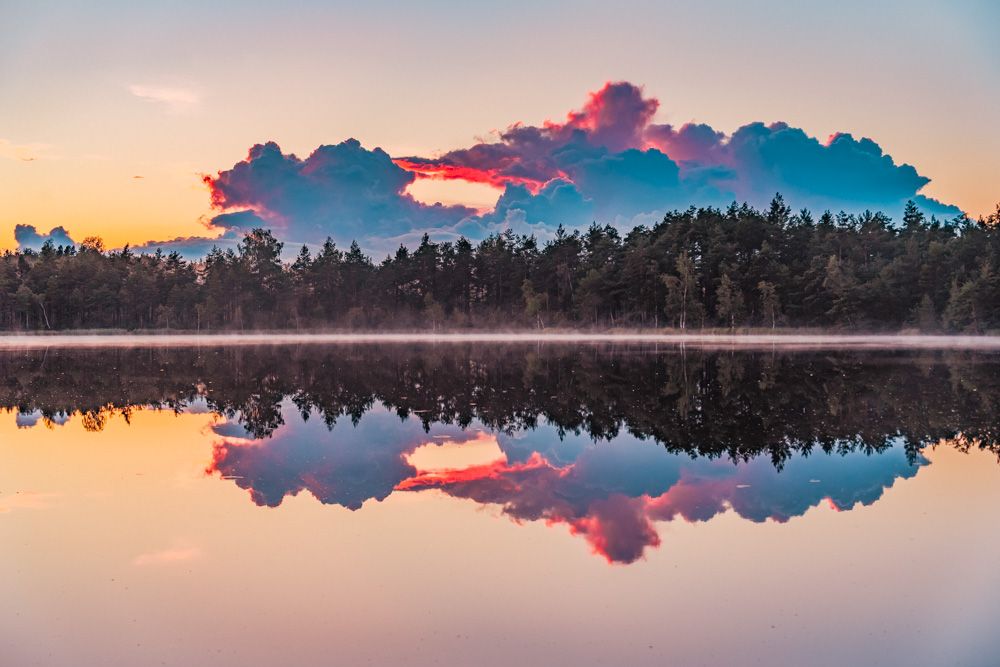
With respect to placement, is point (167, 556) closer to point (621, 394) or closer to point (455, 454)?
point (455, 454)

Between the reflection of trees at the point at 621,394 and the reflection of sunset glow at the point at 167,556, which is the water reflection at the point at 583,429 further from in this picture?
the reflection of sunset glow at the point at 167,556

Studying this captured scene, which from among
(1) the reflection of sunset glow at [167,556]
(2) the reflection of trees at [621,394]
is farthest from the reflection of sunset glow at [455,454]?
(1) the reflection of sunset glow at [167,556]

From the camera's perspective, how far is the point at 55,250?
6344 inches

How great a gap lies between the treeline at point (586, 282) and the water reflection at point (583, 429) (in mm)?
52292

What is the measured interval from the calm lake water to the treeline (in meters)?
68.1

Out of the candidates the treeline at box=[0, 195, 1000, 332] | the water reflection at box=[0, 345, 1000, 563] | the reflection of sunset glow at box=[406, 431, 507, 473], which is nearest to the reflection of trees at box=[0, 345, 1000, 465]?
the water reflection at box=[0, 345, 1000, 563]

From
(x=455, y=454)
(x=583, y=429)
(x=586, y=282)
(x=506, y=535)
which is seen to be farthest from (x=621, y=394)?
(x=586, y=282)

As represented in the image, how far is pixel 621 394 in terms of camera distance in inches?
1024

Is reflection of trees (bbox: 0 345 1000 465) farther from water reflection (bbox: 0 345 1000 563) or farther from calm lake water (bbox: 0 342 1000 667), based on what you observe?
calm lake water (bbox: 0 342 1000 667)

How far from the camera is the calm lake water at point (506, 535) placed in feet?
23.8

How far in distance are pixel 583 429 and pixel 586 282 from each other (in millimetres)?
81902

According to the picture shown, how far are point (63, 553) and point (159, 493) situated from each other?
3.14m

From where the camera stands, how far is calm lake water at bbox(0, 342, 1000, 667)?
7.25 meters

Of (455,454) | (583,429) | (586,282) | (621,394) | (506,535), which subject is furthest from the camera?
(586,282)
